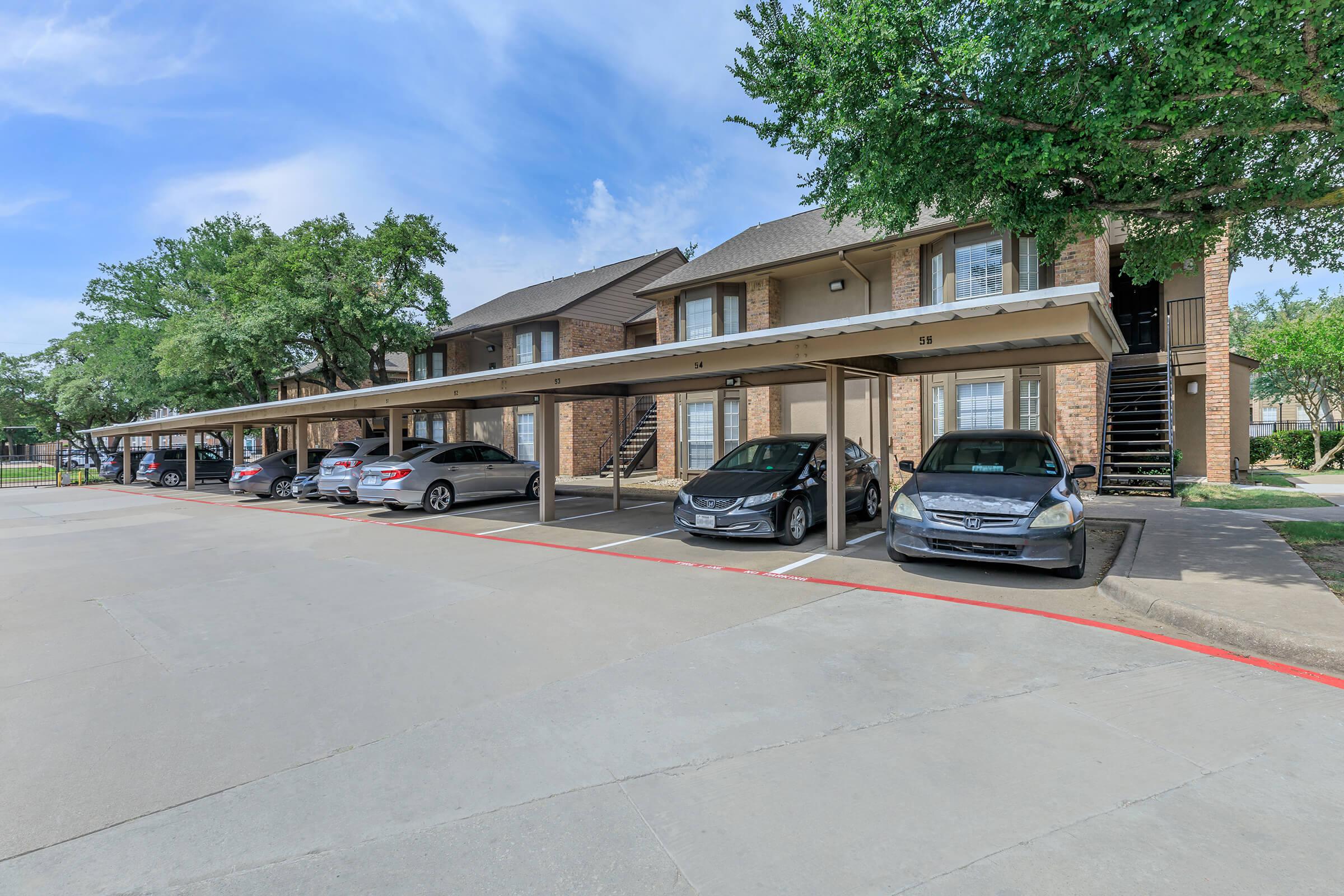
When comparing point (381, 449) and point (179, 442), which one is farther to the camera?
point (179, 442)

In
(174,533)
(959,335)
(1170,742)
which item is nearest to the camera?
(1170,742)

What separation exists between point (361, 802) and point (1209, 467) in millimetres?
17659

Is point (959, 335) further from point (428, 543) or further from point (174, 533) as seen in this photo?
point (174, 533)

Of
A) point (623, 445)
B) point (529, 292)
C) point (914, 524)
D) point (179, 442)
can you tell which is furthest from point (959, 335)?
point (179, 442)

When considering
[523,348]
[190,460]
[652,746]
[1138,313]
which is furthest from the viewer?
[523,348]

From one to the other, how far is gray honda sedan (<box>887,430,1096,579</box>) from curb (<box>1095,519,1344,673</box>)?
0.60 meters

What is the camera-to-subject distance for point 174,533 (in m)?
11.4

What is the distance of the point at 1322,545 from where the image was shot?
7.29 metres

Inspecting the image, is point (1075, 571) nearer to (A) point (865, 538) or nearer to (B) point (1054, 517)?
(B) point (1054, 517)

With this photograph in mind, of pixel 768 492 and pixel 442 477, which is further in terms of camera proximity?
pixel 442 477

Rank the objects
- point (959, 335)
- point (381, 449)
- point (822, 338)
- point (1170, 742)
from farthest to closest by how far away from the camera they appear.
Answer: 1. point (381, 449)
2. point (822, 338)
3. point (959, 335)
4. point (1170, 742)

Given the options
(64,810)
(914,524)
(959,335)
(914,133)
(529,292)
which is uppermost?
(529,292)

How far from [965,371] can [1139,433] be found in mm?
4773

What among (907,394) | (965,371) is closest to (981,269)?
(907,394)
